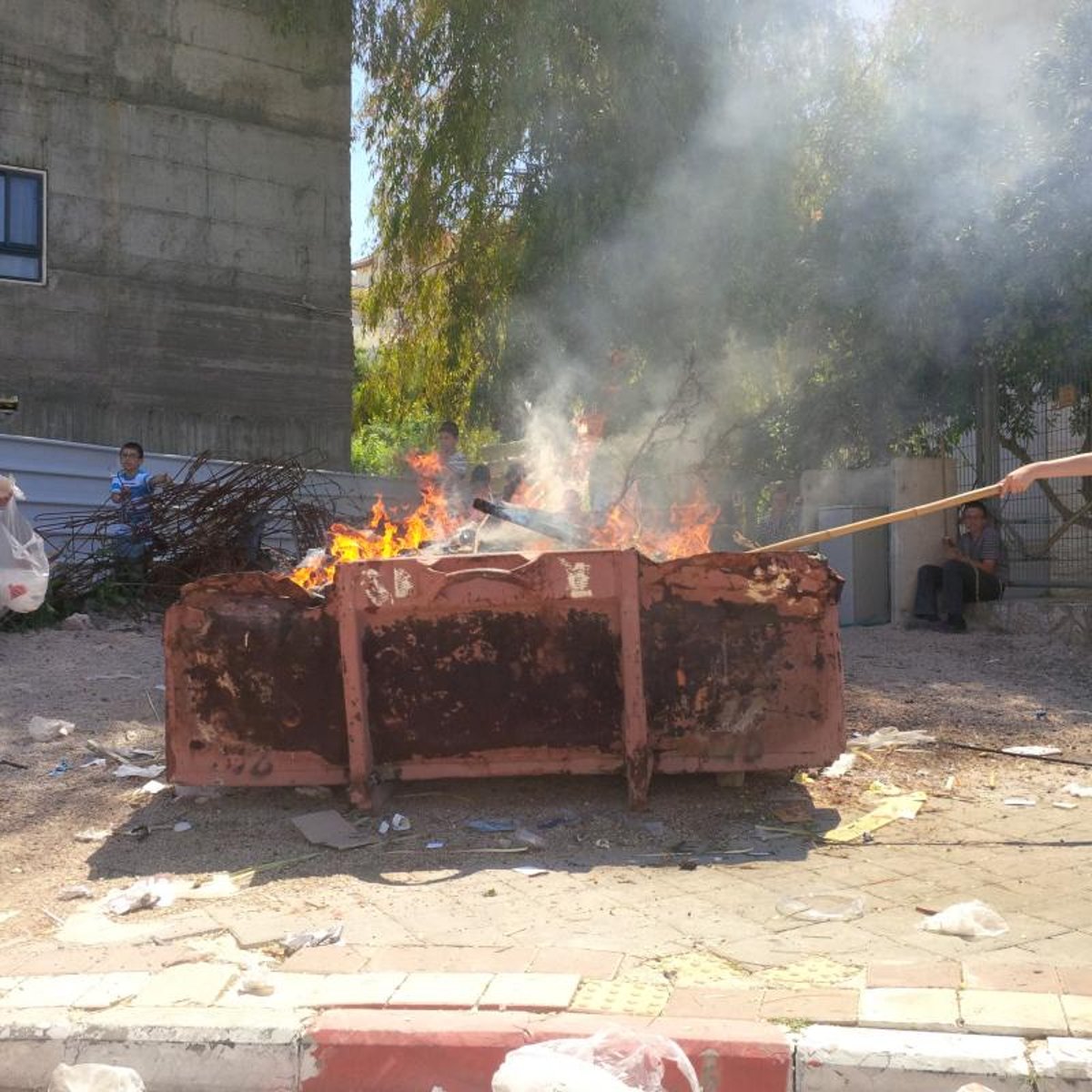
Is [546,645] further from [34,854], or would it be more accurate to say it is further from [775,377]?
[775,377]

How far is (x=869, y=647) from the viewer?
366 inches

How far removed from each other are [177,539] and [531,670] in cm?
588

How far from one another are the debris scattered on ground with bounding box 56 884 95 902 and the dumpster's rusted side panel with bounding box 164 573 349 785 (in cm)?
81

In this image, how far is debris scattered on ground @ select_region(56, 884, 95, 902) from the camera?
14.9ft

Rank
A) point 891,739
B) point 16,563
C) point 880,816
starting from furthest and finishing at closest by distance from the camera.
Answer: point 16,563 → point 891,739 → point 880,816

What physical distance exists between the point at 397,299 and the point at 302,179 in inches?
75.8

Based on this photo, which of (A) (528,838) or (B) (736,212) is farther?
(B) (736,212)

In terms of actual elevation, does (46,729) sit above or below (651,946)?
above

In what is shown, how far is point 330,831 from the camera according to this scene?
505 centimetres

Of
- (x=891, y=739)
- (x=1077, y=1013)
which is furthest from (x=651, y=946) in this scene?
(x=891, y=739)

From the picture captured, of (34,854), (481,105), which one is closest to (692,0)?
(481,105)

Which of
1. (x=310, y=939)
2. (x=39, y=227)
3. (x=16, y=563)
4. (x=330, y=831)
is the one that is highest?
(x=39, y=227)

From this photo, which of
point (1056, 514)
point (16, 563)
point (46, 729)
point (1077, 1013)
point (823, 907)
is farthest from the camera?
point (1056, 514)

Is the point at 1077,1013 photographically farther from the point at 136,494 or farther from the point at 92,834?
the point at 136,494
